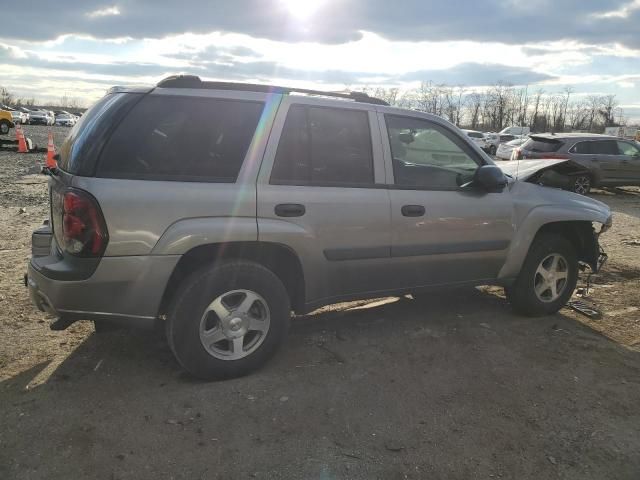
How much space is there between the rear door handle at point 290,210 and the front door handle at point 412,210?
819mm

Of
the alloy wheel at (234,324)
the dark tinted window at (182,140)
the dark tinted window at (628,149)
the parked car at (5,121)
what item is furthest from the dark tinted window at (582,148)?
the parked car at (5,121)

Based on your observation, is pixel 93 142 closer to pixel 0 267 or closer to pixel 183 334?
pixel 183 334

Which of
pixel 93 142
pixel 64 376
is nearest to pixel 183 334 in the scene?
pixel 64 376

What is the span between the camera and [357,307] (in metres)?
4.91

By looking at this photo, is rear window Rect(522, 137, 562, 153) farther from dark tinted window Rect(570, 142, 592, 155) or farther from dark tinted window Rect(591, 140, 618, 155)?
dark tinted window Rect(591, 140, 618, 155)

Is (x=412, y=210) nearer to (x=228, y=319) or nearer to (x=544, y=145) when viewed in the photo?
(x=228, y=319)

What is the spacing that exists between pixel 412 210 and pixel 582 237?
81.3 inches

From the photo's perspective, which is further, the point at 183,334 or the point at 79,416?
the point at 183,334

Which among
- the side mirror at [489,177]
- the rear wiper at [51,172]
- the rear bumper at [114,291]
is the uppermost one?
the side mirror at [489,177]

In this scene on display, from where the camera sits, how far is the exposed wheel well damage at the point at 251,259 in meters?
3.20

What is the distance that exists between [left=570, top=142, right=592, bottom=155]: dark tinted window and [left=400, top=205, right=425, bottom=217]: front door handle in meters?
11.5

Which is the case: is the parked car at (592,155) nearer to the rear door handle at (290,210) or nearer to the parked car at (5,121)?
the rear door handle at (290,210)

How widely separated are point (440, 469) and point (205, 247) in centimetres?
181

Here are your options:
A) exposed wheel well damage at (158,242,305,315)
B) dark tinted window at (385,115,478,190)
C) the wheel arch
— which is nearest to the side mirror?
dark tinted window at (385,115,478,190)
